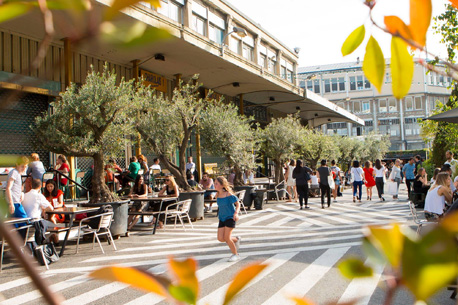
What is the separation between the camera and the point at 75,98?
30.7 ft

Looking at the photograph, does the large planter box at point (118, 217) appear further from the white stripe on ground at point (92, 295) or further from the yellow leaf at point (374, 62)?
the yellow leaf at point (374, 62)

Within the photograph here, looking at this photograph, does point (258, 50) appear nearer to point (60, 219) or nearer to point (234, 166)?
point (234, 166)

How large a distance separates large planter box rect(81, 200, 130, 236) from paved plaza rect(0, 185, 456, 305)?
258 millimetres

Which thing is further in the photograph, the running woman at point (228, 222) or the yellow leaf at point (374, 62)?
the running woman at point (228, 222)

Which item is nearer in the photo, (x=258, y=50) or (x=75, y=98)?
(x=75, y=98)

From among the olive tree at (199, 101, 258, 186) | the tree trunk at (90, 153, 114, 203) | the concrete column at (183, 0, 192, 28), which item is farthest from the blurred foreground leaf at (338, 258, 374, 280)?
the concrete column at (183, 0, 192, 28)

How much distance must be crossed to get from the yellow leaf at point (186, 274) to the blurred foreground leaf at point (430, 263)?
17 centimetres

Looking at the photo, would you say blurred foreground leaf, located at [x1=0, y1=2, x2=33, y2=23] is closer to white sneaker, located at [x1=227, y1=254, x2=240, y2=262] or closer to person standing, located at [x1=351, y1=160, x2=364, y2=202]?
white sneaker, located at [x1=227, y1=254, x2=240, y2=262]

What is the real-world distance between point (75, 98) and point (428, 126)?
12.2 meters

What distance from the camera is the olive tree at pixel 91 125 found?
9.10m

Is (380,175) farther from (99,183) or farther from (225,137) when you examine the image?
(99,183)

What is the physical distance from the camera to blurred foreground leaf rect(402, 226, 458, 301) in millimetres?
286

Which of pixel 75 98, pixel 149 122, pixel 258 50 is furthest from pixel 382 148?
pixel 75 98

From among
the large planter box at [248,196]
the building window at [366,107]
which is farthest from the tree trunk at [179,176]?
the building window at [366,107]
